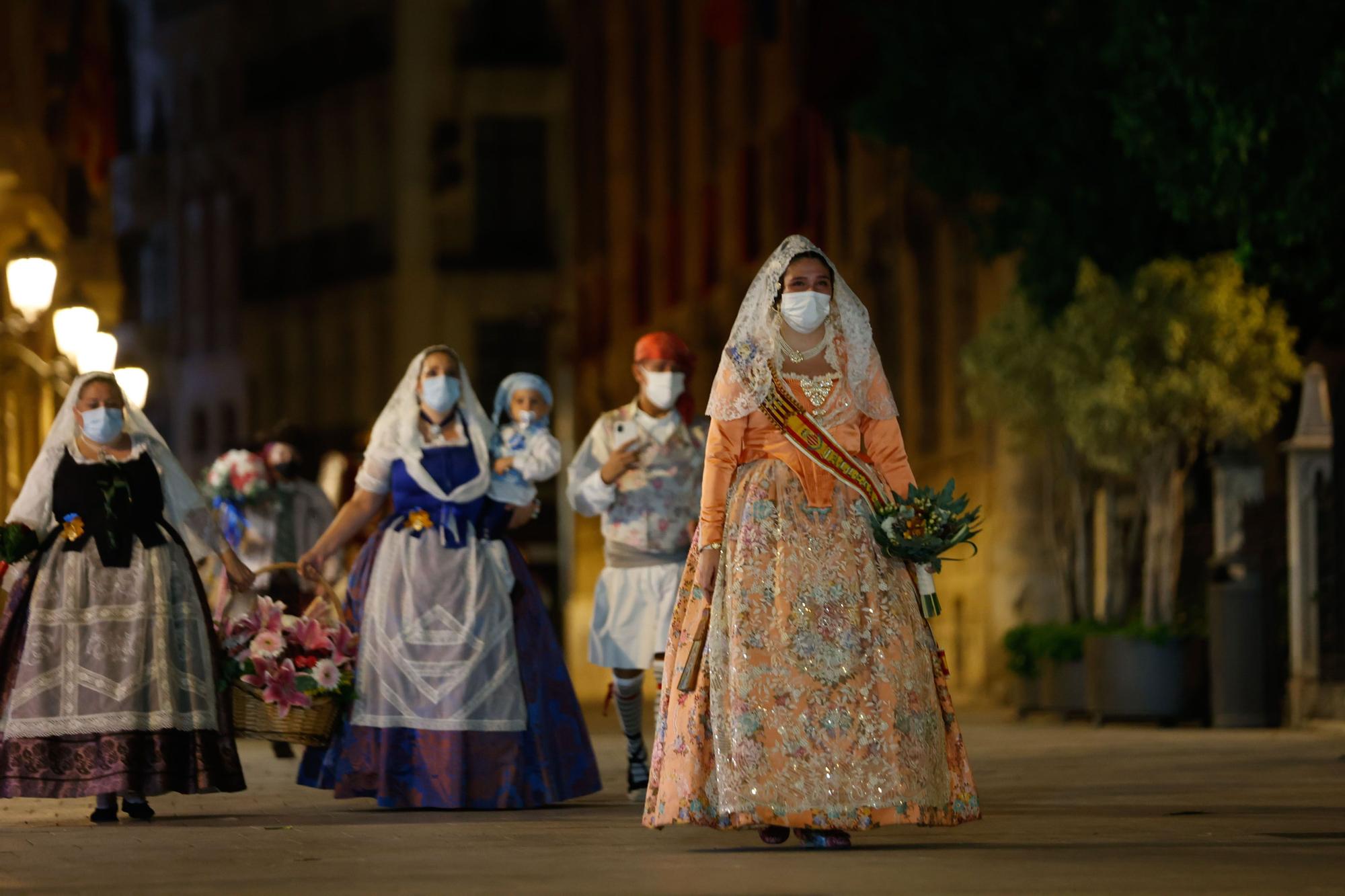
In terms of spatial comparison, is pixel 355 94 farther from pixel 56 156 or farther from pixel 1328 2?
pixel 1328 2

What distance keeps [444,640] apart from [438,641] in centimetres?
3

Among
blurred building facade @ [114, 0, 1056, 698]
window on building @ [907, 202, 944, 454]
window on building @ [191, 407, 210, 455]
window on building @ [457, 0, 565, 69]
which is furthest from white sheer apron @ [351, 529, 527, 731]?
window on building @ [191, 407, 210, 455]

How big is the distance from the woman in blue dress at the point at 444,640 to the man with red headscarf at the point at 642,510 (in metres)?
0.32

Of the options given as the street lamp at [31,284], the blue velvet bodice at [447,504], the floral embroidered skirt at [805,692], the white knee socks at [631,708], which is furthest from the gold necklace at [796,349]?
the street lamp at [31,284]

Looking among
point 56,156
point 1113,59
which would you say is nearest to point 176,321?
point 56,156

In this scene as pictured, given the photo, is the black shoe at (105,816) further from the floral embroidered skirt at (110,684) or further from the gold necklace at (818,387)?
the gold necklace at (818,387)

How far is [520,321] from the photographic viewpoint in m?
58.7

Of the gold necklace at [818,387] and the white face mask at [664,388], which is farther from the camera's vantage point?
the white face mask at [664,388]

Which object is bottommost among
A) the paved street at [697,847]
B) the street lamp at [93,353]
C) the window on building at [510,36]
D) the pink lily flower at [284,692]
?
the paved street at [697,847]

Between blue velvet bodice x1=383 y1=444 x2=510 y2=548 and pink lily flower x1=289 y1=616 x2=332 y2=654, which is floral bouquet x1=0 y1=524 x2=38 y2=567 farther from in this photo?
blue velvet bodice x1=383 y1=444 x2=510 y2=548

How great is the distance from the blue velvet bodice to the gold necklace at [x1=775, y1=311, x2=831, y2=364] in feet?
10.2

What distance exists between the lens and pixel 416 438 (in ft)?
44.7

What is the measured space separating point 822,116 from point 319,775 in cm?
2181

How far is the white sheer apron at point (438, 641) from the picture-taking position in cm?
1330
